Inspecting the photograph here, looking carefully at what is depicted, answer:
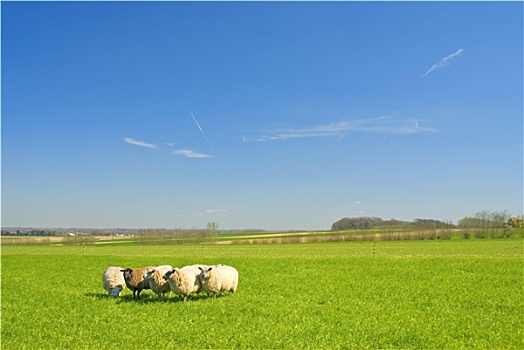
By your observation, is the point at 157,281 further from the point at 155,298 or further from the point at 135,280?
the point at 135,280

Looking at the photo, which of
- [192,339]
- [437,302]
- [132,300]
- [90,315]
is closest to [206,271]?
[132,300]

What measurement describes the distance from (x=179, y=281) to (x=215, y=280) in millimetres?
1311

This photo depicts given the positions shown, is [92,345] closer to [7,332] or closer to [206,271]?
[7,332]

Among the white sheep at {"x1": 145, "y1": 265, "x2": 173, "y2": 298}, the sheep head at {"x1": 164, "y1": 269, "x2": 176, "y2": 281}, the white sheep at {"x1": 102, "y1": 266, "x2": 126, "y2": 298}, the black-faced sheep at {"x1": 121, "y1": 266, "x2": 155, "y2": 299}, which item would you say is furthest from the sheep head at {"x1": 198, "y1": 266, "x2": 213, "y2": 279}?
the white sheep at {"x1": 102, "y1": 266, "x2": 126, "y2": 298}

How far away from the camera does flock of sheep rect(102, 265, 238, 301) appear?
15.5 metres

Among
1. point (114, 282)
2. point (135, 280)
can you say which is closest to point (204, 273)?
point (135, 280)

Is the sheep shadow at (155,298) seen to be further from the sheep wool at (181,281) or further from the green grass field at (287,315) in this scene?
the sheep wool at (181,281)

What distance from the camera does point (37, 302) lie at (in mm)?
16328

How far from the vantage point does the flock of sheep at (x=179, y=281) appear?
15492 mm

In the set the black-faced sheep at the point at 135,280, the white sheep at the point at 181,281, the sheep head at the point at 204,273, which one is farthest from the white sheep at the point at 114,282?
the sheep head at the point at 204,273

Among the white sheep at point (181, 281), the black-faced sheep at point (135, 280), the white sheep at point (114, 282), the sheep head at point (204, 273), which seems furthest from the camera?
the white sheep at point (114, 282)

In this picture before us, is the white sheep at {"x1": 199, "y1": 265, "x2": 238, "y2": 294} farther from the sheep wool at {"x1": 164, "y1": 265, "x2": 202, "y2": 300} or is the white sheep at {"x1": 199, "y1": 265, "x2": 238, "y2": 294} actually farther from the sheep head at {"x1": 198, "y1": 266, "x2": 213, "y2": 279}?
the sheep wool at {"x1": 164, "y1": 265, "x2": 202, "y2": 300}

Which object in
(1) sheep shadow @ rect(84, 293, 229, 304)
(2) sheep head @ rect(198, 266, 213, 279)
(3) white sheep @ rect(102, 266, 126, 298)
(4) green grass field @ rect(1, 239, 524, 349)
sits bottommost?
(4) green grass field @ rect(1, 239, 524, 349)

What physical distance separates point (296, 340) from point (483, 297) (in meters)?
9.52
